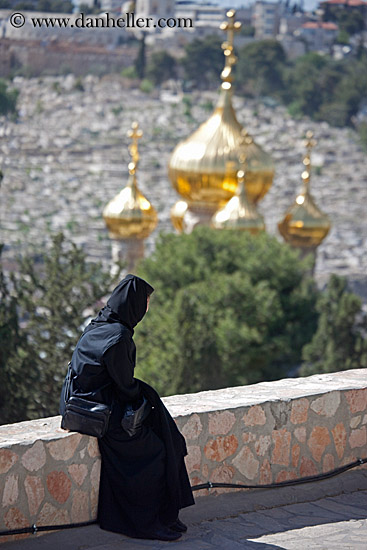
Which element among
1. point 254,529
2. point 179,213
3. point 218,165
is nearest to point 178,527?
point 254,529

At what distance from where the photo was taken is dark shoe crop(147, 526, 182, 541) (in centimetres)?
423

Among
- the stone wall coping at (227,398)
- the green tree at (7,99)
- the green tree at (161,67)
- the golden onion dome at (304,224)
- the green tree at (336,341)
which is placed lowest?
the green tree at (336,341)

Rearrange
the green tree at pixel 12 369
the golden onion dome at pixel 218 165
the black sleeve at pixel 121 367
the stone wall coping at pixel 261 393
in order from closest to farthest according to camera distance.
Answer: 1. the black sleeve at pixel 121 367
2. the stone wall coping at pixel 261 393
3. the green tree at pixel 12 369
4. the golden onion dome at pixel 218 165

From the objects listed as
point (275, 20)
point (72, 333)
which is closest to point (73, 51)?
point (275, 20)

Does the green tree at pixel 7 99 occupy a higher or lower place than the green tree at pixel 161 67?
lower

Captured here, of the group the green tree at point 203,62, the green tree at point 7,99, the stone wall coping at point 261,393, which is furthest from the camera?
the green tree at point 203,62

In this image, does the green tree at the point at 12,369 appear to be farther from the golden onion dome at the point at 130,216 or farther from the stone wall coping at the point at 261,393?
the golden onion dome at the point at 130,216

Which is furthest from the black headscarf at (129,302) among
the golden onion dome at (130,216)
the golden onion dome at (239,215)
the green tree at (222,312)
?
the golden onion dome at (130,216)

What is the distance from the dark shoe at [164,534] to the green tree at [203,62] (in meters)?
42.1

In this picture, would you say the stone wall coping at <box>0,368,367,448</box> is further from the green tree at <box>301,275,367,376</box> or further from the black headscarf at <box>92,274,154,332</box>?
the green tree at <box>301,275,367,376</box>

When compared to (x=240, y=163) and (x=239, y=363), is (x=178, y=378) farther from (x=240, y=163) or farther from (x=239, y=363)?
(x=240, y=163)

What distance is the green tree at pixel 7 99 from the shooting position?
3518cm

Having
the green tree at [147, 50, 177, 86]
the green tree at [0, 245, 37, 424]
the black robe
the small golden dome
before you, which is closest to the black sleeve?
the black robe

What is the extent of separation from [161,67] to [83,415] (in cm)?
4342
